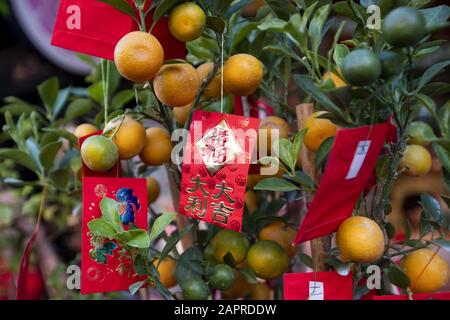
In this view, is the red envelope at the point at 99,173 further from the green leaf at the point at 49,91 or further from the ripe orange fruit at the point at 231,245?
the green leaf at the point at 49,91

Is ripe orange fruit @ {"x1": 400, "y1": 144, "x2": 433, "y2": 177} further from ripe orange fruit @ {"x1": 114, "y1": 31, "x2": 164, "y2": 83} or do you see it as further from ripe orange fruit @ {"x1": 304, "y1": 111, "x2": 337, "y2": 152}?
ripe orange fruit @ {"x1": 114, "y1": 31, "x2": 164, "y2": 83}

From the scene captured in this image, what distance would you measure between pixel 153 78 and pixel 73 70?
1.27m

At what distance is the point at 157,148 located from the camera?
0.78 meters

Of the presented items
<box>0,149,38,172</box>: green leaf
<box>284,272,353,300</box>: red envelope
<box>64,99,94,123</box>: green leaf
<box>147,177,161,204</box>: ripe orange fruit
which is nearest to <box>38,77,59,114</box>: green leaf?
<box>64,99,94,123</box>: green leaf

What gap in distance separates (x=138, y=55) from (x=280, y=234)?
0.37 m

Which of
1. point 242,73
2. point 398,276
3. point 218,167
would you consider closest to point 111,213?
point 218,167

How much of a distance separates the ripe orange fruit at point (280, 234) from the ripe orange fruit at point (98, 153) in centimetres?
28

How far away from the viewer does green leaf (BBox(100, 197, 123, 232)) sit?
2.30 ft

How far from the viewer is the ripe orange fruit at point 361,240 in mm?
654

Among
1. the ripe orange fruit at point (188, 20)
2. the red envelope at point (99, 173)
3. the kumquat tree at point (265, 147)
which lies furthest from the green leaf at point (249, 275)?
the ripe orange fruit at point (188, 20)

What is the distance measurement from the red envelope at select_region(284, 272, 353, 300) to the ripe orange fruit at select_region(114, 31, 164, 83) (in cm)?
32

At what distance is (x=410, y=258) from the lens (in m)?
0.74
